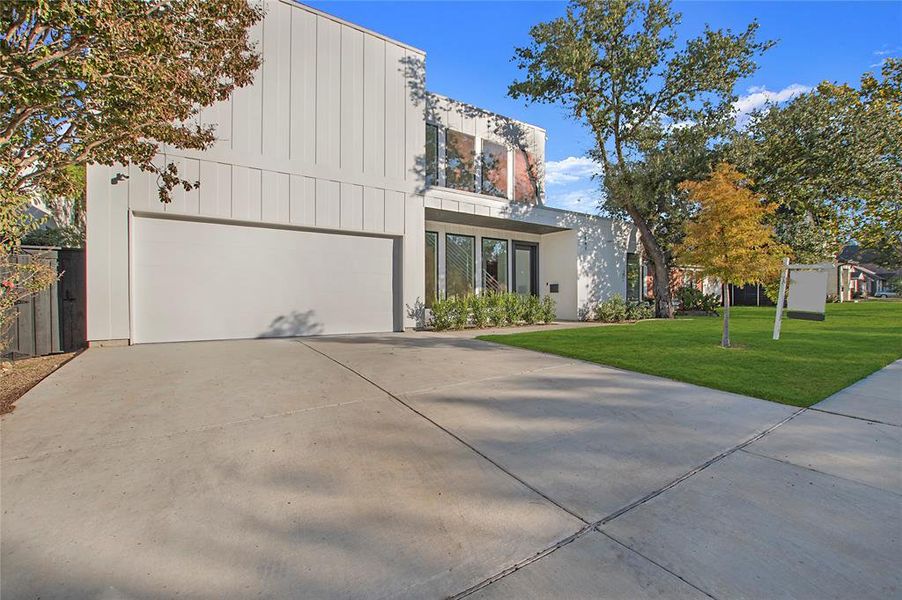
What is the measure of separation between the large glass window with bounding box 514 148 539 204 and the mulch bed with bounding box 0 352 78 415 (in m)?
11.6

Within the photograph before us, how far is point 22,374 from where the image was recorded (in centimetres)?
505

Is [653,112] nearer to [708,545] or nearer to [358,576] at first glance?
[708,545]

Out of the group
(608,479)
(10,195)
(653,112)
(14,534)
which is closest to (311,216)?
(10,195)

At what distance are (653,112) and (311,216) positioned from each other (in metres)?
12.0

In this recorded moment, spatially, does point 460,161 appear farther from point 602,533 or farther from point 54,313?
point 602,533

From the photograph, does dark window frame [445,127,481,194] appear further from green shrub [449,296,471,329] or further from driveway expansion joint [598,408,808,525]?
driveway expansion joint [598,408,808,525]

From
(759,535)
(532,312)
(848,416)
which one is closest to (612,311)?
(532,312)

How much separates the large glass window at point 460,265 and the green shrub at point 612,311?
4.75 metres

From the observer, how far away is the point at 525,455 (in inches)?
113

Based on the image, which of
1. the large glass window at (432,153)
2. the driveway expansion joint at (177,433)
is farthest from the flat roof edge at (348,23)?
the driveway expansion joint at (177,433)

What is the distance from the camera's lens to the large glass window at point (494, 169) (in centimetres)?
1241

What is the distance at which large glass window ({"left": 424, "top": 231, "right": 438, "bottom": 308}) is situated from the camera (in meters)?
11.4

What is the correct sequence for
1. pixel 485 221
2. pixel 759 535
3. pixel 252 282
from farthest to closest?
pixel 485 221 → pixel 252 282 → pixel 759 535

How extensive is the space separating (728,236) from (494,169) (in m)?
7.41
